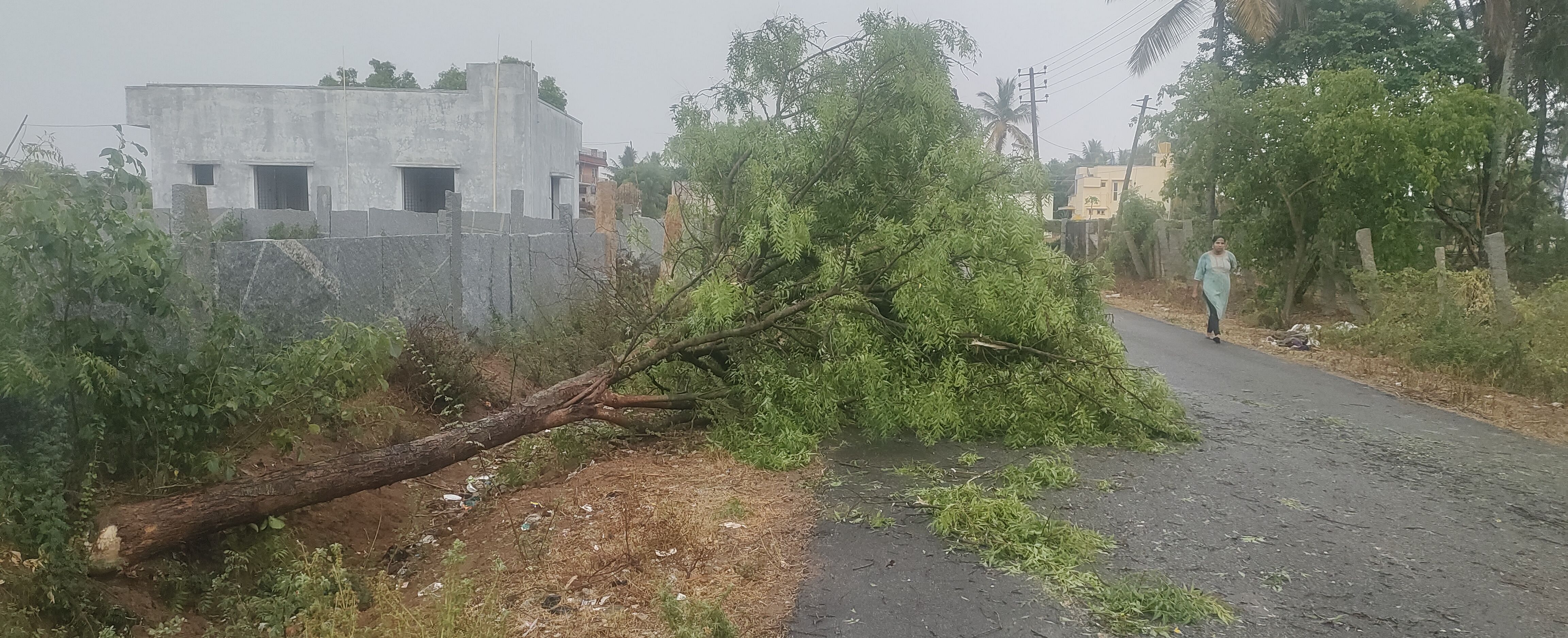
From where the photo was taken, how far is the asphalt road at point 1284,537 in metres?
3.92

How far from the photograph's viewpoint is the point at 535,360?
8742 millimetres

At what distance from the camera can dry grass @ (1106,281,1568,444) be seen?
787 centimetres

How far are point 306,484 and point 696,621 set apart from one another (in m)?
Answer: 2.23

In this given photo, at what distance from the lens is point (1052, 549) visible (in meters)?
4.59

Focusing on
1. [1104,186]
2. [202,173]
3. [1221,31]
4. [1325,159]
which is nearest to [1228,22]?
[1221,31]

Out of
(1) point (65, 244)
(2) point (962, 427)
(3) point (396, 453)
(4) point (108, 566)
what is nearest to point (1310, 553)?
(2) point (962, 427)

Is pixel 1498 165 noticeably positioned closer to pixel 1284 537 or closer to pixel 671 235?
pixel 671 235

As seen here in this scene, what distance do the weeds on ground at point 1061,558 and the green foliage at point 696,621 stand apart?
1.42 meters

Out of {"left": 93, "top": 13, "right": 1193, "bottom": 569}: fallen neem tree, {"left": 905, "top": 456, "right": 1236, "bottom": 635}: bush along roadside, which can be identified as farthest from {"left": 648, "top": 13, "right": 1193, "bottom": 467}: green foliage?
{"left": 905, "top": 456, "right": 1236, "bottom": 635}: bush along roadside

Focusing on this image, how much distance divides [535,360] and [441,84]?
30.9m

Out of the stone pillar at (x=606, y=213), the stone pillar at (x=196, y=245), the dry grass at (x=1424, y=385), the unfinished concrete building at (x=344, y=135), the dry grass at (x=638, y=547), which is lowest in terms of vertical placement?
the dry grass at (x=638, y=547)

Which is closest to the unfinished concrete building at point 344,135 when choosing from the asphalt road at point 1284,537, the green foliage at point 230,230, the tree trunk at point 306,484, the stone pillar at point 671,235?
Answer: the green foliage at point 230,230

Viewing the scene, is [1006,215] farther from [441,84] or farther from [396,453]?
[441,84]

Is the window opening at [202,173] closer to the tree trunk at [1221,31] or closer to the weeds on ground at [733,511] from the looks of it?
the tree trunk at [1221,31]
